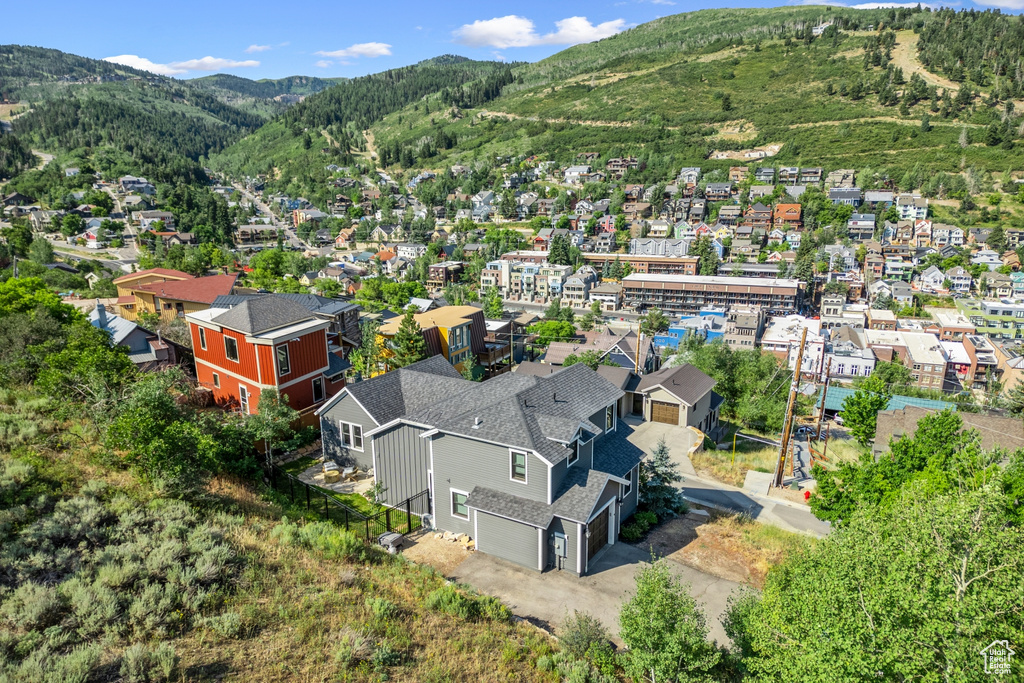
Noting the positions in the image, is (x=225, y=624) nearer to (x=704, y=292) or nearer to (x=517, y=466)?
(x=517, y=466)

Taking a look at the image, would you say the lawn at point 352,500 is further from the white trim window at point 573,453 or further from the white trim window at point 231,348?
the white trim window at point 573,453

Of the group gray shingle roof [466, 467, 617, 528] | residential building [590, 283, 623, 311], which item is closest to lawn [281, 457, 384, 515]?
gray shingle roof [466, 467, 617, 528]

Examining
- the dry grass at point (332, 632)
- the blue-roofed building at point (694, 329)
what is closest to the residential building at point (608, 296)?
the blue-roofed building at point (694, 329)

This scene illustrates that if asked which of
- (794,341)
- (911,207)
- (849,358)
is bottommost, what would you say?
(849,358)

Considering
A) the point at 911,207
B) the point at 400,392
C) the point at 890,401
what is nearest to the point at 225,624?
the point at 400,392

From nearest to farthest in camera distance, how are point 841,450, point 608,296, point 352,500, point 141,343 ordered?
point 352,500
point 141,343
point 841,450
point 608,296

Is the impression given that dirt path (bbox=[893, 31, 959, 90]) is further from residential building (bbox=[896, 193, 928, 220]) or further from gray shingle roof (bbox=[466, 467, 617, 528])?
gray shingle roof (bbox=[466, 467, 617, 528])
